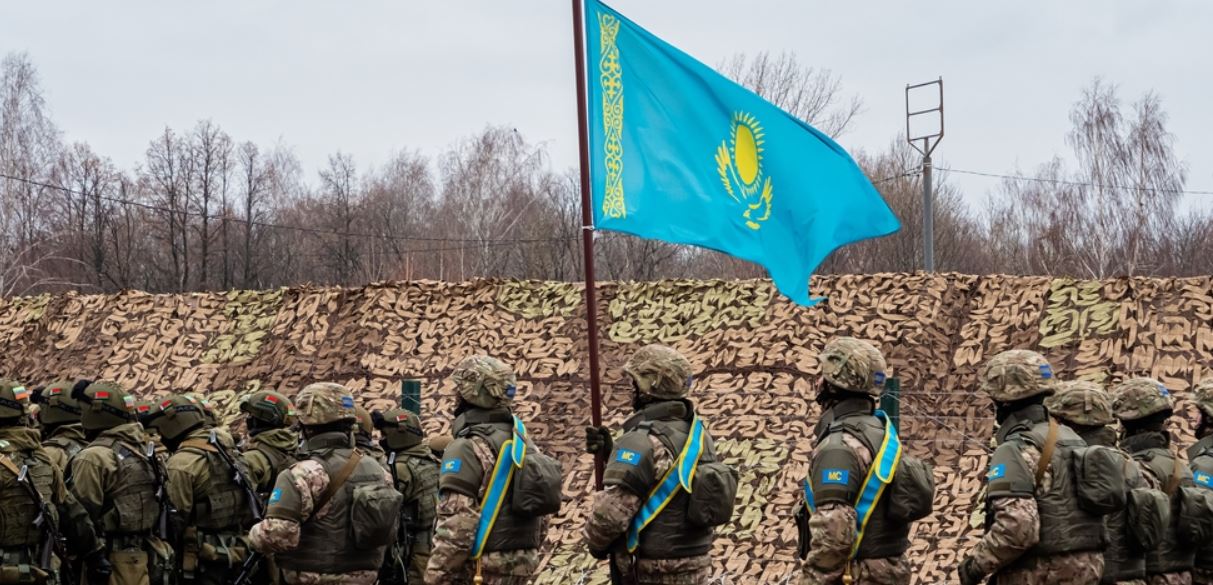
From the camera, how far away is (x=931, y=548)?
11844mm

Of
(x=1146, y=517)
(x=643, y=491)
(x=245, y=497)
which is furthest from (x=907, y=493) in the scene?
(x=245, y=497)

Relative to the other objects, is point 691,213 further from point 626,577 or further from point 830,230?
point 626,577

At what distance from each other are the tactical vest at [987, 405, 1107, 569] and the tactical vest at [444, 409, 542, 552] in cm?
258

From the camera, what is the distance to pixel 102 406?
324 inches

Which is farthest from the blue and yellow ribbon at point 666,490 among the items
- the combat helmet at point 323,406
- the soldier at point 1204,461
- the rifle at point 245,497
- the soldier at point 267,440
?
the soldier at point 1204,461

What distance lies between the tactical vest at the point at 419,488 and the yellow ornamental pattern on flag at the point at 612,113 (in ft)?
10.9

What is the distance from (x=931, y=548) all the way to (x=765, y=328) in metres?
4.12

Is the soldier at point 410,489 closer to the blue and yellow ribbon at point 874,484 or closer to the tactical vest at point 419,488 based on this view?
the tactical vest at point 419,488

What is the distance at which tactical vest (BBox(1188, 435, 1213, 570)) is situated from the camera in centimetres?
834

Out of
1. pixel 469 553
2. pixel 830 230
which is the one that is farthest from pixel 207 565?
pixel 830 230

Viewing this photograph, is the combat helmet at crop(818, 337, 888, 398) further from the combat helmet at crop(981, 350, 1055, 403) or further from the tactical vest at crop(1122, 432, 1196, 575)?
the tactical vest at crop(1122, 432, 1196, 575)

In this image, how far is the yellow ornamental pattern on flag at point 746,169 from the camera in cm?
846

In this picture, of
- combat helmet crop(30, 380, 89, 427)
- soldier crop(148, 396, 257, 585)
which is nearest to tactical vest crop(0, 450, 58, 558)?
combat helmet crop(30, 380, 89, 427)

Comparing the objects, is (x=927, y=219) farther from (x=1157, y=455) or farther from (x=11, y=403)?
(x=11, y=403)
